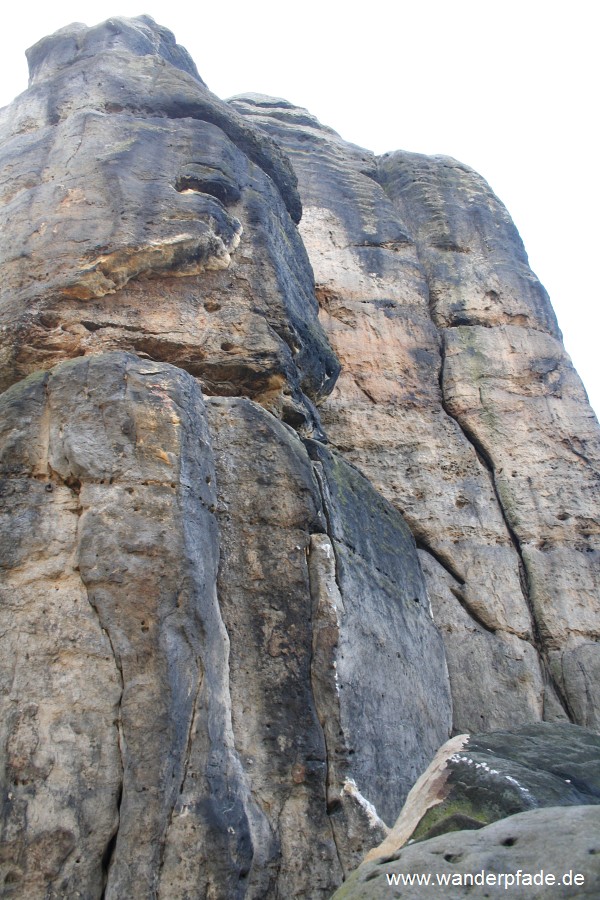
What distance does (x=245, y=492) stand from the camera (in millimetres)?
6961

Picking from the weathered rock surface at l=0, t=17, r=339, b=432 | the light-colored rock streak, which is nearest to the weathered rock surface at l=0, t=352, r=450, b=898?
the weathered rock surface at l=0, t=17, r=339, b=432

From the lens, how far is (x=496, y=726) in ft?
28.9

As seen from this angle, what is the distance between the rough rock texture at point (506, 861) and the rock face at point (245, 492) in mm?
1679

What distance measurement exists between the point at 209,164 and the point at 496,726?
6.36 metres

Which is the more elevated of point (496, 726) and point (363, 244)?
point (363, 244)

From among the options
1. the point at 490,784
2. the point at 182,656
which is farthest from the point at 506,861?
the point at 182,656

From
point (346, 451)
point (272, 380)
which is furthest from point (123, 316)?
point (346, 451)

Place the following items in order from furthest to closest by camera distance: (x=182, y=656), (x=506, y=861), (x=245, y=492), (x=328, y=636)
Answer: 1. (x=245, y=492)
2. (x=328, y=636)
3. (x=182, y=656)
4. (x=506, y=861)

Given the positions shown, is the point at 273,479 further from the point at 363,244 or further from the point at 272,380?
the point at 363,244

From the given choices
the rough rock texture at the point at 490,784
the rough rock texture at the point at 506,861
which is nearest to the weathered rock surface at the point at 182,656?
the rough rock texture at the point at 490,784

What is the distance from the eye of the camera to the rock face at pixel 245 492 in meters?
5.45

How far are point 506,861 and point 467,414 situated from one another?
796 centimetres

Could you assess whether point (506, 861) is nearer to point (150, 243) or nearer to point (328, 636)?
point (328, 636)

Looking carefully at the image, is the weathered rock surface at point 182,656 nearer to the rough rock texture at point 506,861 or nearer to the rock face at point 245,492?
the rock face at point 245,492
